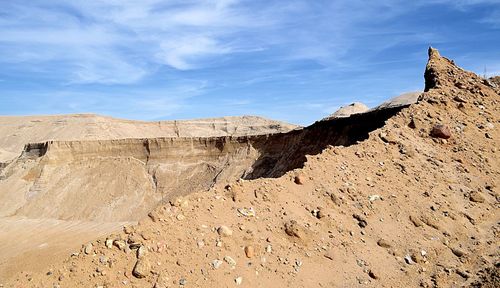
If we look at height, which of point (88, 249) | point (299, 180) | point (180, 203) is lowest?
point (88, 249)

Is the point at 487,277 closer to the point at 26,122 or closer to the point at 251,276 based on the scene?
the point at 251,276

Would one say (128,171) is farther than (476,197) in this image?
Yes

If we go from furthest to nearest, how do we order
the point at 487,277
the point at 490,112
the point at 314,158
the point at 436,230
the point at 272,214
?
1. the point at 490,112
2. the point at 314,158
3. the point at 436,230
4. the point at 272,214
5. the point at 487,277

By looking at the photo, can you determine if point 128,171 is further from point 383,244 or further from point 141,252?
point 141,252

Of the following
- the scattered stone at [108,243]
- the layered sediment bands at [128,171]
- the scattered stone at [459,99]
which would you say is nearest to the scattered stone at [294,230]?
the scattered stone at [108,243]

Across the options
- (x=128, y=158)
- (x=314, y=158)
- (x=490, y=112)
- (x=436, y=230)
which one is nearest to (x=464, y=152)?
(x=490, y=112)

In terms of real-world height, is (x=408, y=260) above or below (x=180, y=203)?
below

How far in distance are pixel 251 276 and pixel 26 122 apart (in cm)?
6663

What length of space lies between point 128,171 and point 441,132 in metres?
17.9

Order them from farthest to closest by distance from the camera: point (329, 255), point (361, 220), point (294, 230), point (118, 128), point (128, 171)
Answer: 1. point (118, 128)
2. point (128, 171)
3. point (361, 220)
4. point (294, 230)
5. point (329, 255)

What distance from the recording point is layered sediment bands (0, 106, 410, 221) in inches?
838

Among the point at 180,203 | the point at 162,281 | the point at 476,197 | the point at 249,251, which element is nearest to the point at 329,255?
the point at 249,251

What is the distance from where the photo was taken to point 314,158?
9039 mm

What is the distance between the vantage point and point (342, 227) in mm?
7570
